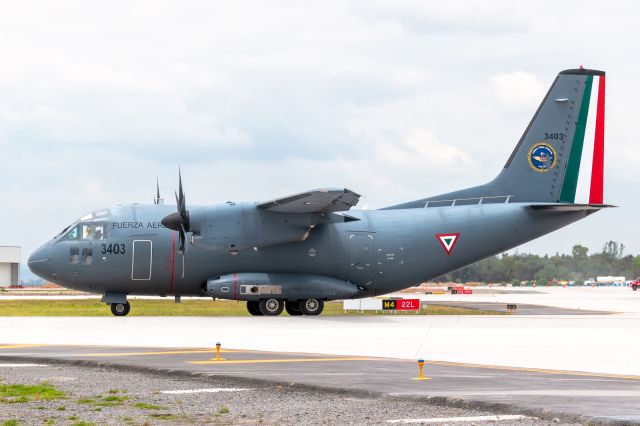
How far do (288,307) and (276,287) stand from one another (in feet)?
7.56

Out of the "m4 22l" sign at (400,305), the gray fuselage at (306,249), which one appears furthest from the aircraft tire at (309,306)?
the "m4 22l" sign at (400,305)

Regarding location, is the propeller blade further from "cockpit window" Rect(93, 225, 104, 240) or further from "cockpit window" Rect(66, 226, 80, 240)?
"cockpit window" Rect(66, 226, 80, 240)

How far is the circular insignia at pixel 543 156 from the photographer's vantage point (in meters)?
40.4

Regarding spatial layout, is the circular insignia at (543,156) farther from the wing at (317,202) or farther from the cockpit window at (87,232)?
the cockpit window at (87,232)

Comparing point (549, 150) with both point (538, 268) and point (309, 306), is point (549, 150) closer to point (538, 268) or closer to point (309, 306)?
point (309, 306)

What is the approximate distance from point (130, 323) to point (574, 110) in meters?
21.8

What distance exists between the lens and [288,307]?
39.9 metres

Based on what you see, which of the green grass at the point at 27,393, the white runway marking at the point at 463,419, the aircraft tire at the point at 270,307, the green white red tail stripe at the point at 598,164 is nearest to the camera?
the white runway marking at the point at 463,419

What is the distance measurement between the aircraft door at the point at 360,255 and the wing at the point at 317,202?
2993 mm

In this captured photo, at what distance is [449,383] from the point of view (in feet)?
50.8

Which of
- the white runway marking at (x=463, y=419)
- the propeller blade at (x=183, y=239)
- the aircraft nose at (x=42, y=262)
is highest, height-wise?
the propeller blade at (x=183, y=239)

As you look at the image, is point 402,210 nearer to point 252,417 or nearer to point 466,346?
point 466,346

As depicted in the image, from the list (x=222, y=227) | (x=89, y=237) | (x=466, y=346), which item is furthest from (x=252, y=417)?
(x=89, y=237)

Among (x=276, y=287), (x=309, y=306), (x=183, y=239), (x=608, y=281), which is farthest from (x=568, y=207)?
(x=608, y=281)
